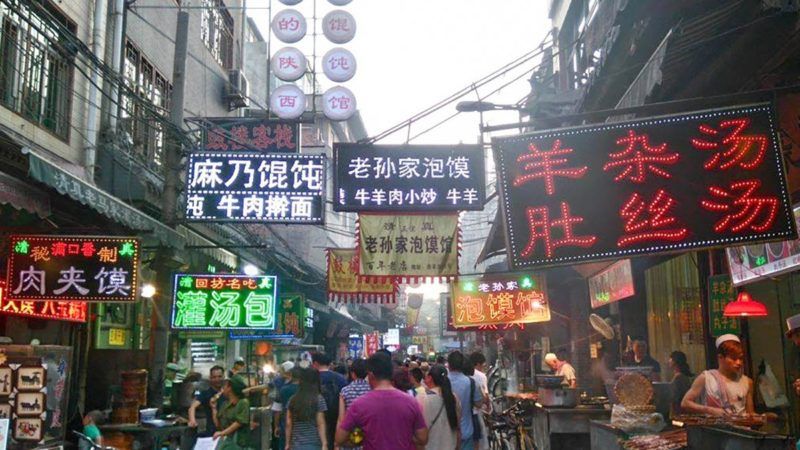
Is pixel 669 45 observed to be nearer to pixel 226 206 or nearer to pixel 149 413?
pixel 226 206

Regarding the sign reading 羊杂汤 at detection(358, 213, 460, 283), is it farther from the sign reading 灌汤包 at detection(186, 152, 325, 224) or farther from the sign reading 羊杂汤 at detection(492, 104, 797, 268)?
the sign reading 羊杂汤 at detection(492, 104, 797, 268)

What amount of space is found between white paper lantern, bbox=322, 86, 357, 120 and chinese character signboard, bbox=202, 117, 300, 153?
8.98ft

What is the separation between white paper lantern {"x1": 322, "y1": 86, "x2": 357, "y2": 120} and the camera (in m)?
19.1

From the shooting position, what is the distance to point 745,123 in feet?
19.0

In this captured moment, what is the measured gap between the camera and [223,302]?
1355cm

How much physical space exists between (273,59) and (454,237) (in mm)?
8817

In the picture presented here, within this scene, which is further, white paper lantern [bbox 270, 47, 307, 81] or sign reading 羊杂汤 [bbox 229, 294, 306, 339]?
sign reading 羊杂汤 [bbox 229, 294, 306, 339]

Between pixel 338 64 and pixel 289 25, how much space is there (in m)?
1.60

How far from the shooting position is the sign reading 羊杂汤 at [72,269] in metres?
9.75

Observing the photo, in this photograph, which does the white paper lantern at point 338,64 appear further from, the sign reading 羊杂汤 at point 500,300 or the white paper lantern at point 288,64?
the sign reading 羊杂汤 at point 500,300

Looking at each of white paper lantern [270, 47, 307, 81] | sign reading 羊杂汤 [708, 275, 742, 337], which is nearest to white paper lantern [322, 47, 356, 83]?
white paper lantern [270, 47, 307, 81]

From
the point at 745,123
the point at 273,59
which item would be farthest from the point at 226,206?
the point at 745,123

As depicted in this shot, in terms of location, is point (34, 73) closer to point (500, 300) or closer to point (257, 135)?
point (257, 135)

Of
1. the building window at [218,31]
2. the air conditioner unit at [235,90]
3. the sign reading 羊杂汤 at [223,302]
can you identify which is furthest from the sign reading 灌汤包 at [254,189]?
the air conditioner unit at [235,90]
